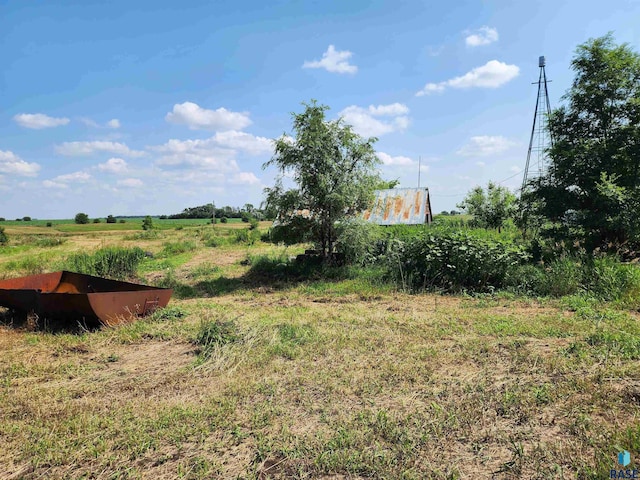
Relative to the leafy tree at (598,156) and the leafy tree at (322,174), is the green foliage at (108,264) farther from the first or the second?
the leafy tree at (598,156)

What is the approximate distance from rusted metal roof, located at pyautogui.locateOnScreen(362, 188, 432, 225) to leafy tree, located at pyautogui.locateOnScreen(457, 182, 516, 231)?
6.57 meters

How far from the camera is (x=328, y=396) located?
152 inches

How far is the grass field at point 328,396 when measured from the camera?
2.84 m

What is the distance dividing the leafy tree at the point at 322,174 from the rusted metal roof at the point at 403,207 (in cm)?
654

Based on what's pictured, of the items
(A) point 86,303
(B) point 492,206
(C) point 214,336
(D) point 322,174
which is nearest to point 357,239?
(D) point 322,174

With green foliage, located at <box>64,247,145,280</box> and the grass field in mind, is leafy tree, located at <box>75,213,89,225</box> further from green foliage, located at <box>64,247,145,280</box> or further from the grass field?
the grass field

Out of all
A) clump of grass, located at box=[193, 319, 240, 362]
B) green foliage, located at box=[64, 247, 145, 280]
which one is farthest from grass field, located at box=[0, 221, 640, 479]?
green foliage, located at box=[64, 247, 145, 280]

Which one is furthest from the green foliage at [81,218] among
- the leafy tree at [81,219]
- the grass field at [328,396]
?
the grass field at [328,396]

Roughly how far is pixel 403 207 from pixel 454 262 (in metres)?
10.2

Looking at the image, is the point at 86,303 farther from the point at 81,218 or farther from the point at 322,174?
the point at 81,218

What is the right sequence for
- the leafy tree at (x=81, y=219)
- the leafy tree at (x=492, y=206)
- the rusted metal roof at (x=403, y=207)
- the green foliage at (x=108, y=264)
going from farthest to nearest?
the leafy tree at (x=81, y=219)
the leafy tree at (x=492, y=206)
the rusted metal roof at (x=403, y=207)
the green foliage at (x=108, y=264)

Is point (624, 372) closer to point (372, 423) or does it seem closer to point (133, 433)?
point (372, 423)

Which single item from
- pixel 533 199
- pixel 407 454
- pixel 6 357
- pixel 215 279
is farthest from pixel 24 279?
pixel 533 199

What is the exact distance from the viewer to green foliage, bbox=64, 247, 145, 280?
460 inches
